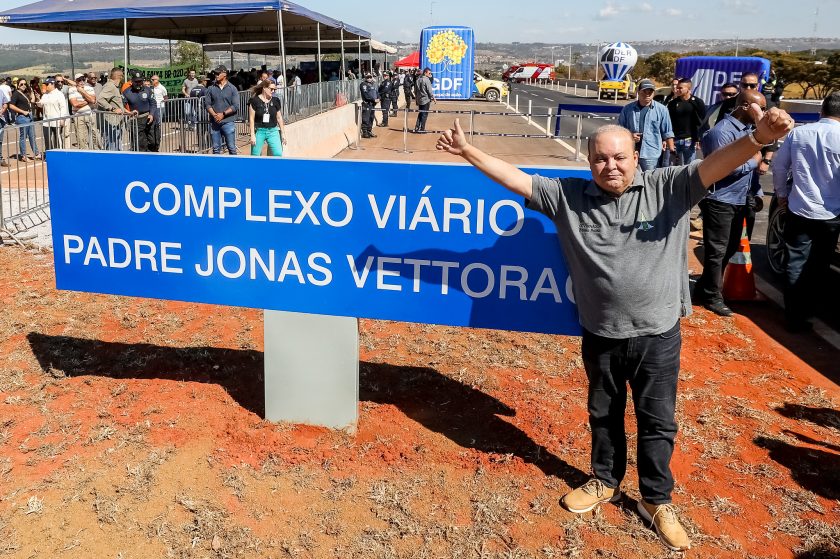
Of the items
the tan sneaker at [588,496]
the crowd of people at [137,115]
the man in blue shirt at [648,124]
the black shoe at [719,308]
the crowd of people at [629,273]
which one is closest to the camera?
the crowd of people at [629,273]

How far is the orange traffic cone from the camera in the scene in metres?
7.15

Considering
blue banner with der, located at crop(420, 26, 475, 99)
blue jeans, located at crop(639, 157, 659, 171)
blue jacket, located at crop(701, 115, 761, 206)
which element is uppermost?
blue banner with der, located at crop(420, 26, 475, 99)

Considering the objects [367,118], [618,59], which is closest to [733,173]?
[367,118]

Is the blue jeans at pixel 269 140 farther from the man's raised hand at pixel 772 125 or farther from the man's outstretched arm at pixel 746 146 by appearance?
the man's raised hand at pixel 772 125

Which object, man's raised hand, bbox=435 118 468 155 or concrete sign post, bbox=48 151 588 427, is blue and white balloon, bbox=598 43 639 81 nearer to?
concrete sign post, bbox=48 151 588 427

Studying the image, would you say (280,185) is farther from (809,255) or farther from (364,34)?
(364,34)

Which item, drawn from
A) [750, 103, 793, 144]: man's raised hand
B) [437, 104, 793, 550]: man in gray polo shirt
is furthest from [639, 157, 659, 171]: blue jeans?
[750, 103, 793, 144]: man's raised hand

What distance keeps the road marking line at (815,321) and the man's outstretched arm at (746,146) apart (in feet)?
12.8

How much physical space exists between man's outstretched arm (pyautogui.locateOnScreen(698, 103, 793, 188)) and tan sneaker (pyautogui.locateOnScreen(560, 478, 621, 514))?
1.51 meters

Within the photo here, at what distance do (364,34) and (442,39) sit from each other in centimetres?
1317

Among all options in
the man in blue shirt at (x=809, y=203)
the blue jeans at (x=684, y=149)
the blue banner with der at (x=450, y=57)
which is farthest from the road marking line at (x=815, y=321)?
the blue banner with der at (x=450, y=57)

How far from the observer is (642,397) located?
331 centimetres

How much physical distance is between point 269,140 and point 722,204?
842 centimetres

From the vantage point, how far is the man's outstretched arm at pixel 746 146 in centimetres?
264
